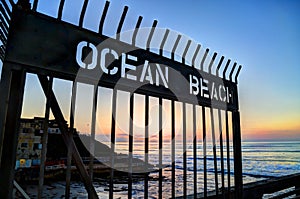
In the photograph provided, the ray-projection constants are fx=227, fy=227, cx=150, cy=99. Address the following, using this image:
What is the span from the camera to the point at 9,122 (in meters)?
1.21

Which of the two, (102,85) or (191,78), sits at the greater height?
(191,78)

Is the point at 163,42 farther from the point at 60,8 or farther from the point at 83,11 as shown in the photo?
the point at 60,8

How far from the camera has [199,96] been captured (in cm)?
220

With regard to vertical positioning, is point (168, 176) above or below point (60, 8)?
below

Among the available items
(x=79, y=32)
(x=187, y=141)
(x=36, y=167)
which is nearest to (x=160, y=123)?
(x=187, y=141)

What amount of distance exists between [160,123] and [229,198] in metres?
1.26

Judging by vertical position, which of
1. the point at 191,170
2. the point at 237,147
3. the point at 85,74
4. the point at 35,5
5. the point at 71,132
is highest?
the point at 35,5

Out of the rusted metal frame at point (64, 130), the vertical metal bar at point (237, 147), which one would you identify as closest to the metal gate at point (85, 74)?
the rusted metal frame at point (64, 130)

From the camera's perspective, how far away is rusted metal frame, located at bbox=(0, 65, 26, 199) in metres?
1.18

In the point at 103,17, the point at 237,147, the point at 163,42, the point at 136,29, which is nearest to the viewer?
the point at 103,17

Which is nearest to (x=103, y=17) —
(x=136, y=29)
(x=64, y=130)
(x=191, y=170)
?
(x=136, y=29)

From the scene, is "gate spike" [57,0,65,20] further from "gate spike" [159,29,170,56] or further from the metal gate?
"gate spike" [159,29,170,56]

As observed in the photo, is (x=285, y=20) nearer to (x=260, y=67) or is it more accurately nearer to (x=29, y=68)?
(x=260, y=67)

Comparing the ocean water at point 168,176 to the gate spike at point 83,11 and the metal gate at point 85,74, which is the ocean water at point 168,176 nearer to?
the metal gate at point 85,74
